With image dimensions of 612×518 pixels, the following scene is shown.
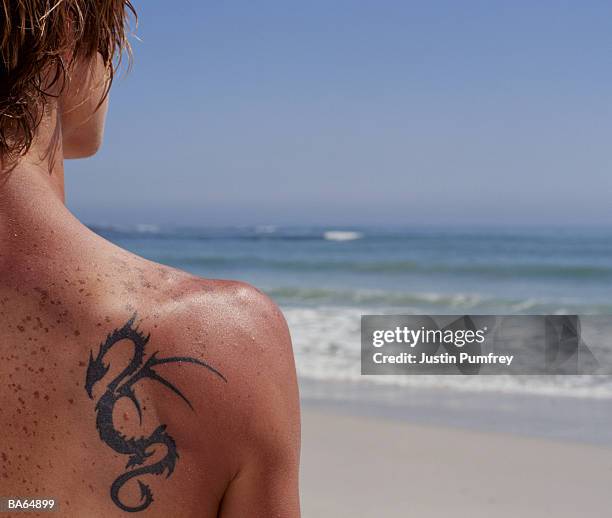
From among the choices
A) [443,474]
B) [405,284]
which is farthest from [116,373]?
[405,284]

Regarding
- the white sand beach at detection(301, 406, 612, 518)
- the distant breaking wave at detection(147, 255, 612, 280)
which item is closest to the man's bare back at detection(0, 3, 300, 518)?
the white sand beach at detection(301, 406, 612, 518)

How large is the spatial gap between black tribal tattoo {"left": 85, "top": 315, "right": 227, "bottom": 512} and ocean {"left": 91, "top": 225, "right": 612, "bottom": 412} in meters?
4.82

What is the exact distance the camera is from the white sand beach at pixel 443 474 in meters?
3.53

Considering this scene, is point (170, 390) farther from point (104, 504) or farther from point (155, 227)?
point (155, 227)

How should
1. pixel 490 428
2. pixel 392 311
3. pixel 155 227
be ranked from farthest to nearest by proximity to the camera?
pixel 155 227, pixel 392 311, pixel 490 428

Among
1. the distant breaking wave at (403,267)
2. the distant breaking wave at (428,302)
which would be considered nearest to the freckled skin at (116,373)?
the distant breaking wave at (428,302)

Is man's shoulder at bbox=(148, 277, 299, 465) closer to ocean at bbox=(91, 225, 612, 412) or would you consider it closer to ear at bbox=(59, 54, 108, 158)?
ear at bbox=(59, 54, 108, 158)

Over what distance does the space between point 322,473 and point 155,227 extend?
3826cm

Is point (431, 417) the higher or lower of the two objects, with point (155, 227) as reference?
lower

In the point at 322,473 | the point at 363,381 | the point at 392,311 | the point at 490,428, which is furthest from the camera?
the point at 392,311

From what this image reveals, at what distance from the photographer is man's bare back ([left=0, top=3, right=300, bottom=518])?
722 mm

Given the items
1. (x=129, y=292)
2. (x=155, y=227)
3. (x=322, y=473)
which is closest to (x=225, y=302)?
(x=129, y=292)

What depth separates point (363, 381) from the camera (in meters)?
5.93

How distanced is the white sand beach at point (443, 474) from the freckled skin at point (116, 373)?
9.32 feet
